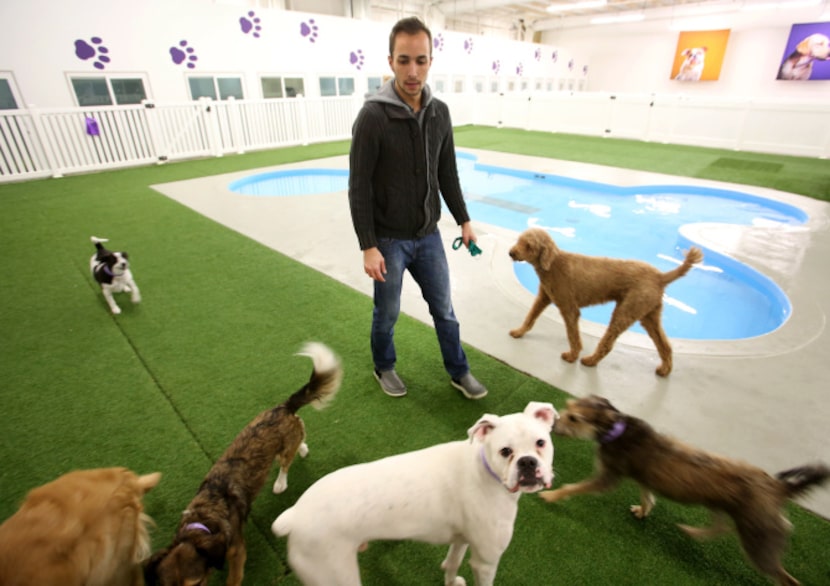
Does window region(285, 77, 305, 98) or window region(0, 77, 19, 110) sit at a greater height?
window region(285, 77, 305, 98)

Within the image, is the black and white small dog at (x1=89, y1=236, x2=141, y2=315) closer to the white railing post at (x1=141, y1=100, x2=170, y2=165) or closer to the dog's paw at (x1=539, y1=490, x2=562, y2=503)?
the dog's paw at (x1=539, y1=490, x2=562, y2=503)

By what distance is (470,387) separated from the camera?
248cm

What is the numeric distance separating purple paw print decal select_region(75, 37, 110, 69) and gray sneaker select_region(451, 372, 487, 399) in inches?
469

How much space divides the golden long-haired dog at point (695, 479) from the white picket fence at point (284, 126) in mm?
11135

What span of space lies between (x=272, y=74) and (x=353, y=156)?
12591 millimetres

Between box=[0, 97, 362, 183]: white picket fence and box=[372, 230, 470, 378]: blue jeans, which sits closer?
box=[372, 230, 470, 378]: blue jeans

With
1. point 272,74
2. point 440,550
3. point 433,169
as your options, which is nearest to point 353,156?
point 433,169

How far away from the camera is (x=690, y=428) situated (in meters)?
2.26

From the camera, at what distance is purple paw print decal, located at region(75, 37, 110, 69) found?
8992mm

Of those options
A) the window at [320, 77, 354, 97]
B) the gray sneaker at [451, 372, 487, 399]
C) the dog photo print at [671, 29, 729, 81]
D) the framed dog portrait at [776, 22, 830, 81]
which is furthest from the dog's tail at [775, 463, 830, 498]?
the dog photo print at [671, 29, 729, 81]

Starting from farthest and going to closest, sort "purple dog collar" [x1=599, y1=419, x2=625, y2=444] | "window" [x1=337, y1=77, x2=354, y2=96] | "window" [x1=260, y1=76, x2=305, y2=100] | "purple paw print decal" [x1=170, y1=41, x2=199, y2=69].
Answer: "window" [x1=337, y1=77, x2=354, y2=96]
"window" [x1=260, y1=76, x2=305, y2=100]
"purple paw print decal" [x1=170, y1=41, x2=199, y2=69]
"purple dog collar" [x1=599, y1=419, x2=625, y2=444]

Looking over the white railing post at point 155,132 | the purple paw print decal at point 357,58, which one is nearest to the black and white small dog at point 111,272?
the white railing post at point 155,132

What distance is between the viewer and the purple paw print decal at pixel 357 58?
13766mm

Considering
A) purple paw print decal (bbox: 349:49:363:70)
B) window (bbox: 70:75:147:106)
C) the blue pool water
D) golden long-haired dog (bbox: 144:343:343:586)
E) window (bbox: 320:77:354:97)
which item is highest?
purple paw print decal (bbox: 349:49:363:70)
